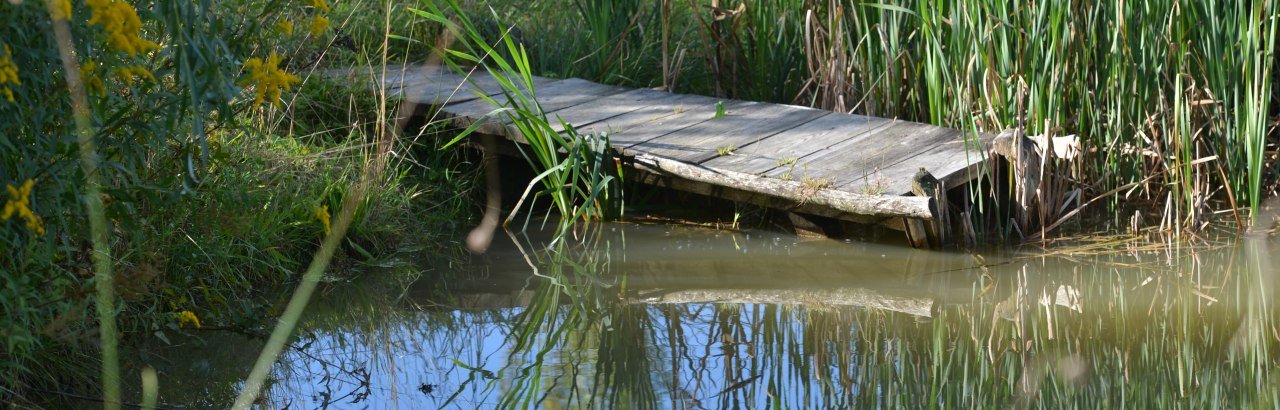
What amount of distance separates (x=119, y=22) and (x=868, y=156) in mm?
2814

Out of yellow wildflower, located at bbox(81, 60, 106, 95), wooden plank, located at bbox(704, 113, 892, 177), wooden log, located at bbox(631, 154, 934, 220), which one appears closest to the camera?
yellow wildflower, located at bbox(81, 60, 106, 95)

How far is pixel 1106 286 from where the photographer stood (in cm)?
362

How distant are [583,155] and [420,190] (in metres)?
0.69

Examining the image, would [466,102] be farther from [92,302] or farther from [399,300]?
[92,302]

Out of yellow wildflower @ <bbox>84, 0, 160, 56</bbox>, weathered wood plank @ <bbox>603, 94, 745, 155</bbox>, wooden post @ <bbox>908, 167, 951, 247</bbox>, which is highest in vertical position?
weathered wood plank @ <bbox>603, 94, 745, 155</bbox>

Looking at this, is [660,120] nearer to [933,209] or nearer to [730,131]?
[730,131]

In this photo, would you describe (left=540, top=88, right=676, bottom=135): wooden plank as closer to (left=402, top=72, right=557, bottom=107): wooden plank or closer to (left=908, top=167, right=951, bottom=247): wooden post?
(left=402, top=72, right=557, bottom=107): wooden plank

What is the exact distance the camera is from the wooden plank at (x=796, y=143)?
14.0 feet

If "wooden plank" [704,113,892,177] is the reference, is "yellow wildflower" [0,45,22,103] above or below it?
below

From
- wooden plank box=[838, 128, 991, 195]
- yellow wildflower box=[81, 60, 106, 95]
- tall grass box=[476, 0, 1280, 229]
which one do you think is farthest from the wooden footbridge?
yellow wildflower box=[81, 60, 106, 95]

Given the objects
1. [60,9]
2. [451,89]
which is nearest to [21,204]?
[60,9]

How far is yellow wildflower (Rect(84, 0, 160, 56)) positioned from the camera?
1.94 m

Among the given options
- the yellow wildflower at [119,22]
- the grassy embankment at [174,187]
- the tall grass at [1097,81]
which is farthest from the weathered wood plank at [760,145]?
the yellow wildflower at [119,22]

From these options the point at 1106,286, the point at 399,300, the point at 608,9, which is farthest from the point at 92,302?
the point at 608,9
